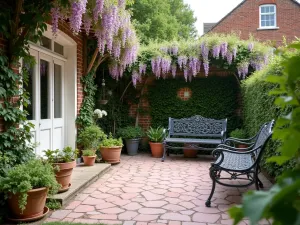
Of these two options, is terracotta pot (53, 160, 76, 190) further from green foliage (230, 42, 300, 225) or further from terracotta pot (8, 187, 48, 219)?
green foliage (230, 42, 300, 225)

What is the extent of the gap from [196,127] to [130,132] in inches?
68.0

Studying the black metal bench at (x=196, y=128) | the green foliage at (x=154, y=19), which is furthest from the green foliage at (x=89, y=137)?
the green foliage at (x=154, y=19)

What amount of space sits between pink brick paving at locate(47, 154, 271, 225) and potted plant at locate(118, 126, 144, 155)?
1.53 meters

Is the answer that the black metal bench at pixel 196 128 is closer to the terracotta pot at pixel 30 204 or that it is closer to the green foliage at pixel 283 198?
the terracotta pot at pixel 30 204

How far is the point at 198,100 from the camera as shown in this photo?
7.64 meters

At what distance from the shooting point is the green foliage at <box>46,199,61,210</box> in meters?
3.36

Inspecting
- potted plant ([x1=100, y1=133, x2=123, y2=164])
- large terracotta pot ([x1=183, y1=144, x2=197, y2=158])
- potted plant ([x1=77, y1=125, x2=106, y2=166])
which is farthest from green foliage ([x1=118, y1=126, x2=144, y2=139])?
potted plant ([x1=77, y1=125, x2=106, y2=166])

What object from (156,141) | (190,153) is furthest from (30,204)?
(190,153)

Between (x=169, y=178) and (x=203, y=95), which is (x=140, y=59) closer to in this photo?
(x=203, y=95)

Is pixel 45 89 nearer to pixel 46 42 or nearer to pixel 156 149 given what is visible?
pixel 46 42

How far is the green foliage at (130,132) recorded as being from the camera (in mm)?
7160

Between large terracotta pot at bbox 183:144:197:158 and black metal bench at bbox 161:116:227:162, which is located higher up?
black metal bench at bbox 161:116:227:162

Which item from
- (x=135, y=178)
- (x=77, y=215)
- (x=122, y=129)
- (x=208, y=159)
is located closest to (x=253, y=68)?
(x=208, y=159)

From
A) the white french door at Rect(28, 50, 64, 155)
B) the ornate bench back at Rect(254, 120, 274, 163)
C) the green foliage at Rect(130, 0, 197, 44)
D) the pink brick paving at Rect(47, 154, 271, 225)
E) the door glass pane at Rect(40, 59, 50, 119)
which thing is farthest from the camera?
the green foliage at Rect(130, 0, 197, 44)
